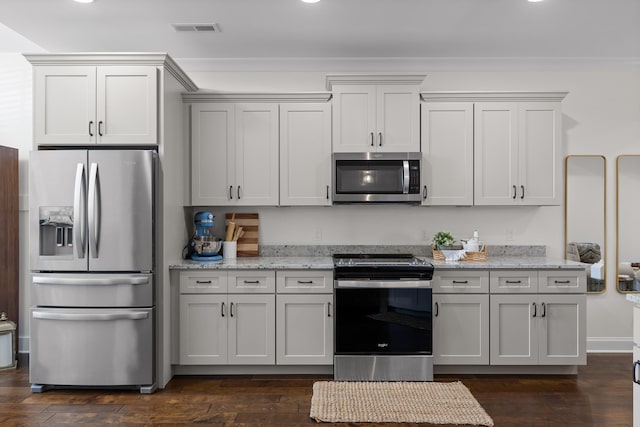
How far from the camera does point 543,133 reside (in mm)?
4336

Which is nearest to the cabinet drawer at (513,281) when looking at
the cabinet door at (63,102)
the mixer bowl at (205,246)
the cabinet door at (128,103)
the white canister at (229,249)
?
the white canister at (229,249)

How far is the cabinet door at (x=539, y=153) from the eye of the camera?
433 cm

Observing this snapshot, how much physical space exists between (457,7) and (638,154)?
7.93 ft

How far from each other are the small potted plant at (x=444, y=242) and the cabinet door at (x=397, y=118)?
74cm

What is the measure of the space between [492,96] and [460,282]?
1583mm

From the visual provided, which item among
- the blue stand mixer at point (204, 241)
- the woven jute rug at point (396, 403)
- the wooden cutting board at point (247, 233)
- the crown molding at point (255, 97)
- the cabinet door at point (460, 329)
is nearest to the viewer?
the woven jute rug at point (396, 403)

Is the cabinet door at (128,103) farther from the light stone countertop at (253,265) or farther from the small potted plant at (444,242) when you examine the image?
the small potted plant at (444,242)

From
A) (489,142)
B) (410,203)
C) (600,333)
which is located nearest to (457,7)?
(489,142)

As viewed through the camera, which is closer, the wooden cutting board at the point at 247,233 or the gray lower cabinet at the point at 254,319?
the gray lower cabinet at the point at 254,319

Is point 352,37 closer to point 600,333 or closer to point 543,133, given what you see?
point 543,133

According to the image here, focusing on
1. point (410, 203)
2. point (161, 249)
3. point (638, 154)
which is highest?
point (638, 154)

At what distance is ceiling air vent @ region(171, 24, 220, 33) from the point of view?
3.89m

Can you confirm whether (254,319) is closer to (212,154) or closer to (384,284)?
(384,284)

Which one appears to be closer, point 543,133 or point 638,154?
point 543,133
